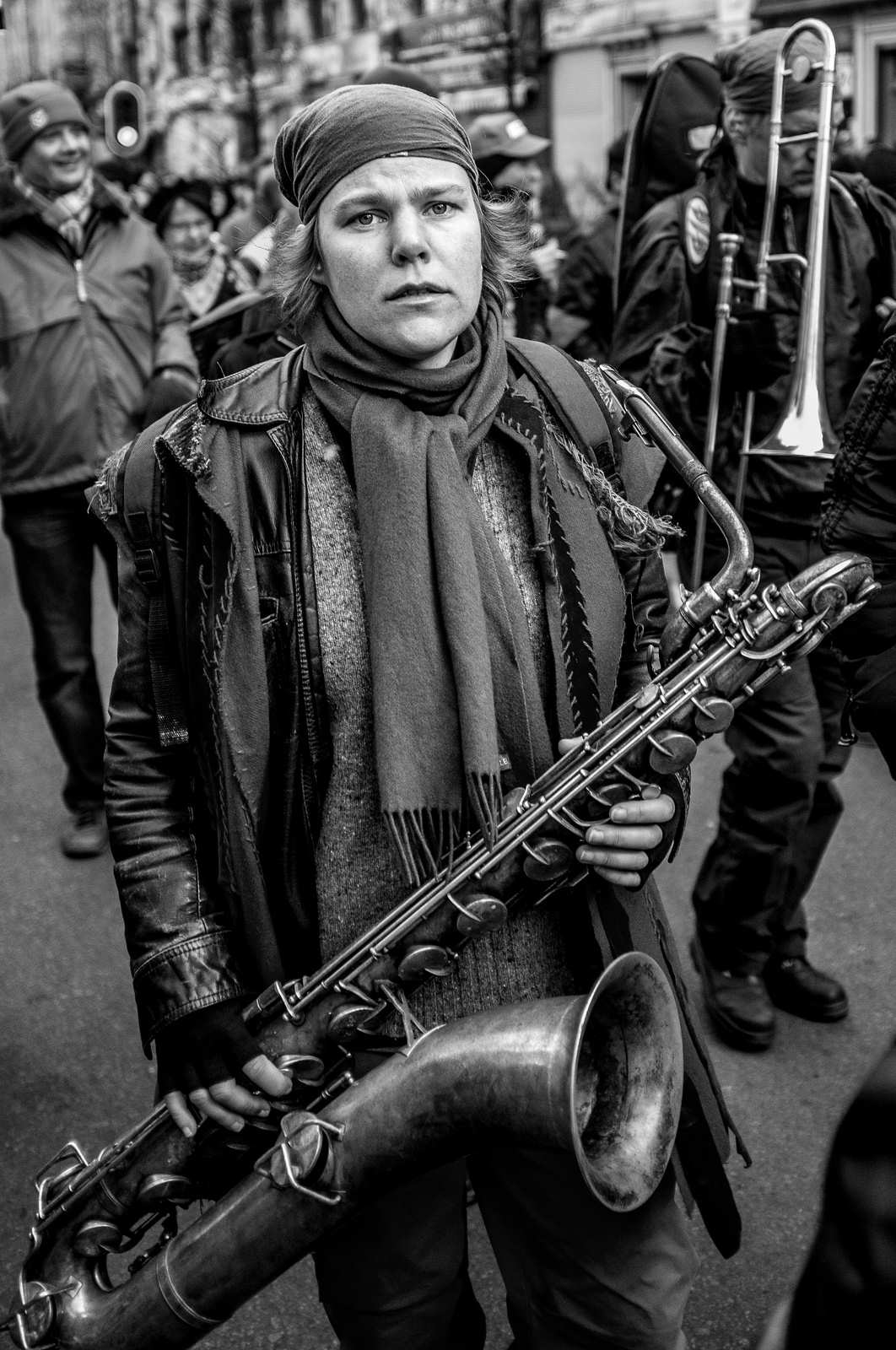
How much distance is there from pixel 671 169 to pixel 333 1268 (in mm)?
3891

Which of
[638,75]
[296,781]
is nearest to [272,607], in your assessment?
[296,781]

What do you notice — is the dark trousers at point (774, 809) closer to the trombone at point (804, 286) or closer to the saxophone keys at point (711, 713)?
the trombone at point (804, 286)

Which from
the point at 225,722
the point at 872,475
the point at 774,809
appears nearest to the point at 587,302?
the point at 774,809

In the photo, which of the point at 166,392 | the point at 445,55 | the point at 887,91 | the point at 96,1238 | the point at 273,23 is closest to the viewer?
the point at 96,1238

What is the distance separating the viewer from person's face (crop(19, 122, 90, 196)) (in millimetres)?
4887

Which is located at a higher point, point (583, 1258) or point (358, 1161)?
point (358, 1161)

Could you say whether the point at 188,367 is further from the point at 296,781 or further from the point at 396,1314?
the point at 396,1314

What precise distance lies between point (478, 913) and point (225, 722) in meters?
0.42

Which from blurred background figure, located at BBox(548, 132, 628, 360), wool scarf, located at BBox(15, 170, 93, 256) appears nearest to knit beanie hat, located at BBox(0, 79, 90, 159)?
wool scarf, located at BBox(15, 170, 93, 256)

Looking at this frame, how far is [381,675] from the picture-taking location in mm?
1854

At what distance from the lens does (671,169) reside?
486 cm

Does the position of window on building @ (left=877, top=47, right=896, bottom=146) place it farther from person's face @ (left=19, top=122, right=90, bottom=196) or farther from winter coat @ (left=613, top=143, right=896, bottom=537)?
winter coat @ (left=613, top=143, right=896, bottom=537)

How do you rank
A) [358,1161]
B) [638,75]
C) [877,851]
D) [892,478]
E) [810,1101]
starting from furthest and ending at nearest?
[638,75] < [877,851] < [810,1101] < [892,478] < [358,1161]

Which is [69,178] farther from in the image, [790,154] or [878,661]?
[878,661]
